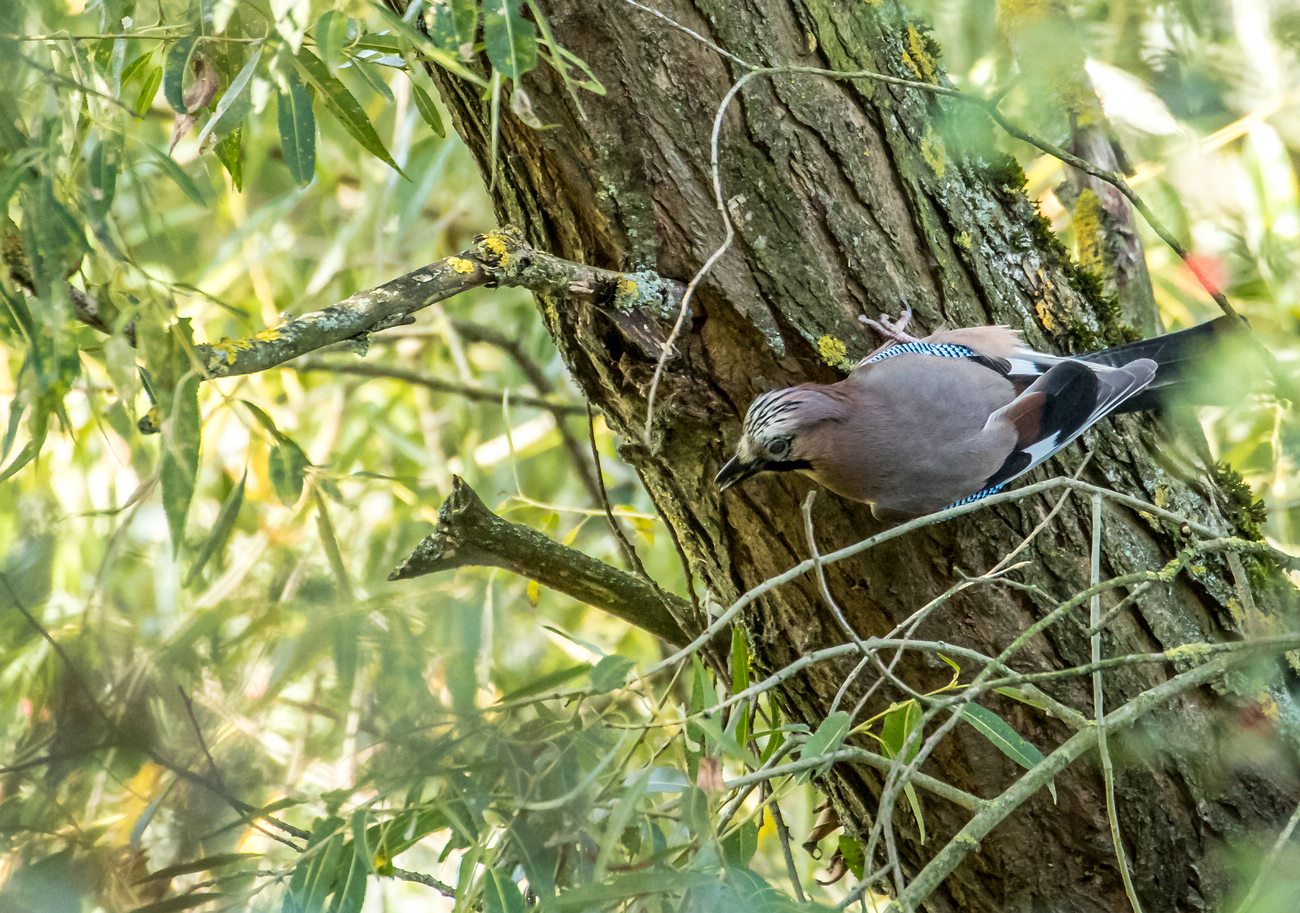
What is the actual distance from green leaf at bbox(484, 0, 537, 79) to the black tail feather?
1758mm

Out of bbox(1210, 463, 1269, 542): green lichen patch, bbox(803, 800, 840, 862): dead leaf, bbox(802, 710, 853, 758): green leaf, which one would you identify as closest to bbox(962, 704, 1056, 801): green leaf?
bbox(802, 710, 853, 758): green leaf

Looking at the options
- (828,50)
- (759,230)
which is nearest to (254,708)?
(759,230)

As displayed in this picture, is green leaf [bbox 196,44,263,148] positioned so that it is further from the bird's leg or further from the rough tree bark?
the bird's leg

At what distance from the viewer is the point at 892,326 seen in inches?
107

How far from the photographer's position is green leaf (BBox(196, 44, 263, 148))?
2119 millimetres

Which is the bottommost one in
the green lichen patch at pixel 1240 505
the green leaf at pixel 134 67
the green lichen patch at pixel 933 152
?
the green lichen patch at pixel 1240 505

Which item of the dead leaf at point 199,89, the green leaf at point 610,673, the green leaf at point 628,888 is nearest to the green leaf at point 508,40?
the dead leaf at point 199,89

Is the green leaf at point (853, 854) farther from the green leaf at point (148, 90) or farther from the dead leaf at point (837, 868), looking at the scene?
the green leaf at point (148, 90)

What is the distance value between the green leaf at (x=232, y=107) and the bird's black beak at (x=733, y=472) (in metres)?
1.23

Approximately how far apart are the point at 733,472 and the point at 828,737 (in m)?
0.69

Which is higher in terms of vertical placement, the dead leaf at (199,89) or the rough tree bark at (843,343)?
the dead leaf at (199,89)

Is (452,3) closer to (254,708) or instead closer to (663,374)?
(663,374)

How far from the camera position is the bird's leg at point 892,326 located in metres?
2.68

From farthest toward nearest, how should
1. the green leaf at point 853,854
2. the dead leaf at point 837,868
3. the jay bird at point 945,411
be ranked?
1. the dead leaf at point 837,868
2. the green leaf at point 853,854
3. the jay bird at point 945,411
